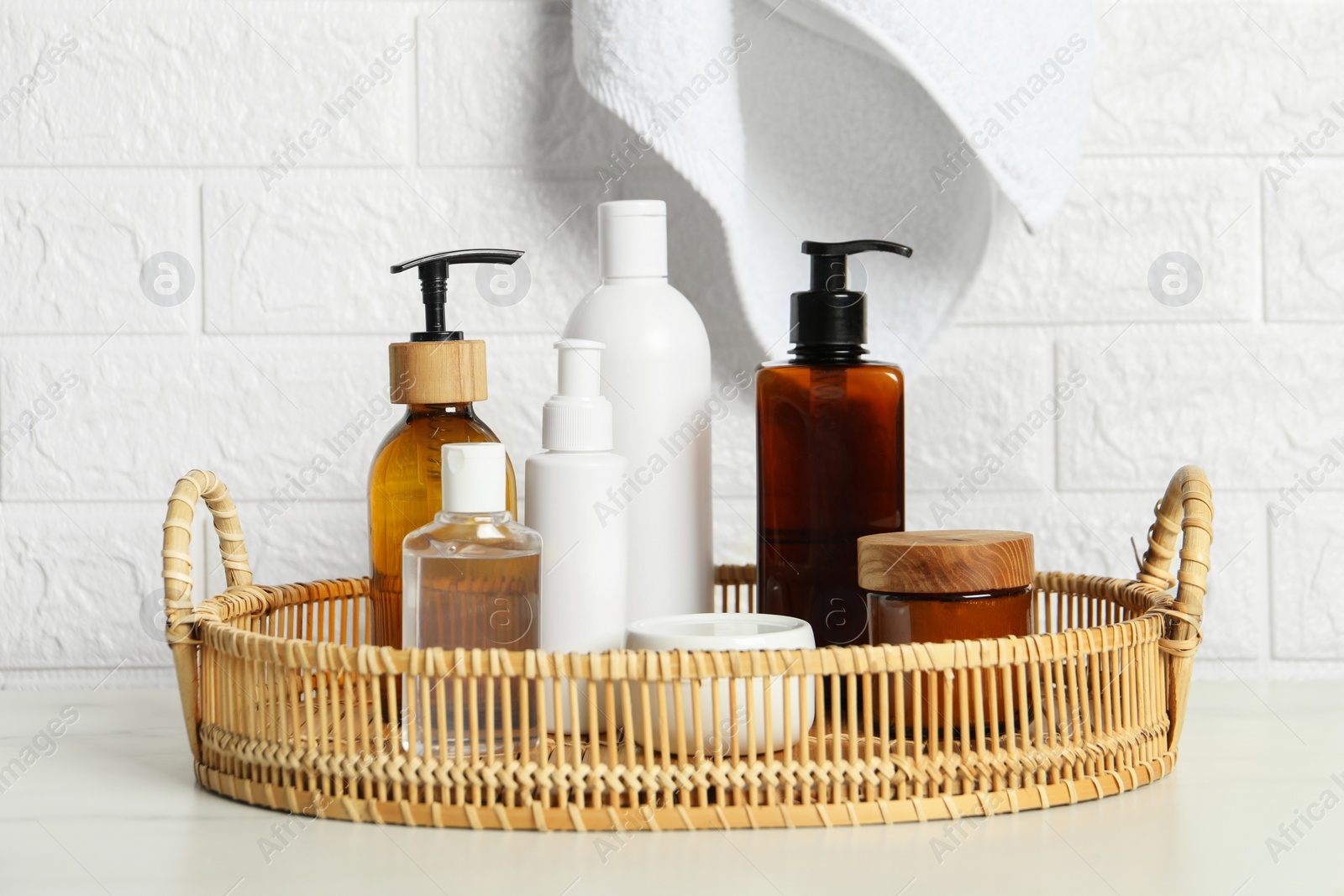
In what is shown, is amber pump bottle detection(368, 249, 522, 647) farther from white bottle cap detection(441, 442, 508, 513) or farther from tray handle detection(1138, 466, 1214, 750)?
tray handle detection(1138, 466, 1214, 750)

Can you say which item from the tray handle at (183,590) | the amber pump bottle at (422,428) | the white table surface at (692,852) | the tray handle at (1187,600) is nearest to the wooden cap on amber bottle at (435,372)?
the amber pump bottle at (422,428)

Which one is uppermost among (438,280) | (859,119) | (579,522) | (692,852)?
(859,119)

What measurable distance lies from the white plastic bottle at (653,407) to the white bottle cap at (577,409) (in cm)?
3

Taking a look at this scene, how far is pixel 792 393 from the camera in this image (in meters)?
0.57

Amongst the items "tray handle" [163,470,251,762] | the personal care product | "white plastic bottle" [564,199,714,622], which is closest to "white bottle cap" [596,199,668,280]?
"white plastic bottle" [564,199,714,622]

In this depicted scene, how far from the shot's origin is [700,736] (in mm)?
428

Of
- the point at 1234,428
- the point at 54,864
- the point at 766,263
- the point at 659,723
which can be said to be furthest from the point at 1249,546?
the point at 54,864

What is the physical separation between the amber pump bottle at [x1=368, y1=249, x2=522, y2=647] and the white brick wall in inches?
7.2

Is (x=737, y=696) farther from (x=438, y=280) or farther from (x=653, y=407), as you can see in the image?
(x=438, y=280)

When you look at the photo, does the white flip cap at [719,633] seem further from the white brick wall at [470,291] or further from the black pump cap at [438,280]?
the white brick wall at [470,291]

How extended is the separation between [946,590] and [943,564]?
0.01 meters

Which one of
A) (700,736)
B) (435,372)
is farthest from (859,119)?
(700,736)

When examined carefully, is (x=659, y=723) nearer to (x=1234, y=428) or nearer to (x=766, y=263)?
(x=766, y=263)

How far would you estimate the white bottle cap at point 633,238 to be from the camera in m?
0.56
